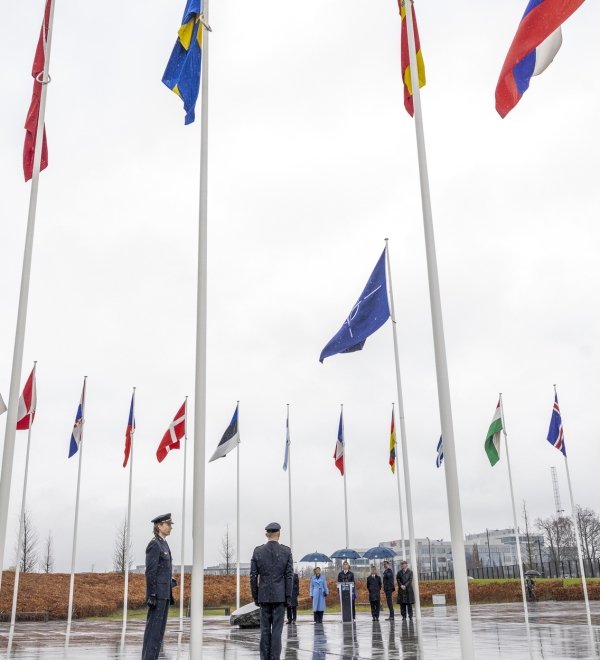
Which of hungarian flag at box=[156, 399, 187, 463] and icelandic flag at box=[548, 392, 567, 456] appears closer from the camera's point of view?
icelandic flag at box=[548, 392, 567, 456]

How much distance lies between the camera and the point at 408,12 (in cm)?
1016

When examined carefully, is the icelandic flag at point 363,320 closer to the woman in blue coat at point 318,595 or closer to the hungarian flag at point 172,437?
the hungarian flag at point 172,437

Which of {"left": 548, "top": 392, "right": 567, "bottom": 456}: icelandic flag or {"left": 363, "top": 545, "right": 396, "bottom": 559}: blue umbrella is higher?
{"left": 548, "top": 392, "right": 567, "bottom": 456}: icelandic flag

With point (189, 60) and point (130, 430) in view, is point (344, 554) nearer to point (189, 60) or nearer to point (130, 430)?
point (130, 430)

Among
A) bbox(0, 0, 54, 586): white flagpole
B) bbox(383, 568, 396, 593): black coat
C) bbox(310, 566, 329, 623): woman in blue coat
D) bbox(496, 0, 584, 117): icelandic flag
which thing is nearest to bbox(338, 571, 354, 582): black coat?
bbox(310, 566, 329, 623): woman in blue coat

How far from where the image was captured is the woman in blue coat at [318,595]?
23.2 m

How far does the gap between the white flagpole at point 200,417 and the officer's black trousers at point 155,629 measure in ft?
2.39

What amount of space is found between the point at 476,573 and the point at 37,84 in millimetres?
61583

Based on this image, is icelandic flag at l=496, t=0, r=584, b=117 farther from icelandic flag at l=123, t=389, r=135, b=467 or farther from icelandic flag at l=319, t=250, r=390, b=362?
icelandic flag at l=123, t=389, r=135, b=467

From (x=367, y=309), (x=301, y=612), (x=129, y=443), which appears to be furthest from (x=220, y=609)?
A: (x=367, y=309)

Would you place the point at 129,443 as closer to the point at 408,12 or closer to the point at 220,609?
the point at 220,609

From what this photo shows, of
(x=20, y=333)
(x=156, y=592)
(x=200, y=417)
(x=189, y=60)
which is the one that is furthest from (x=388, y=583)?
(x=189, y=60)

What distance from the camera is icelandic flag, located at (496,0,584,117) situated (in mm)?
7504

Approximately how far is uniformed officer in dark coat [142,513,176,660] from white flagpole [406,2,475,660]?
415 cm
